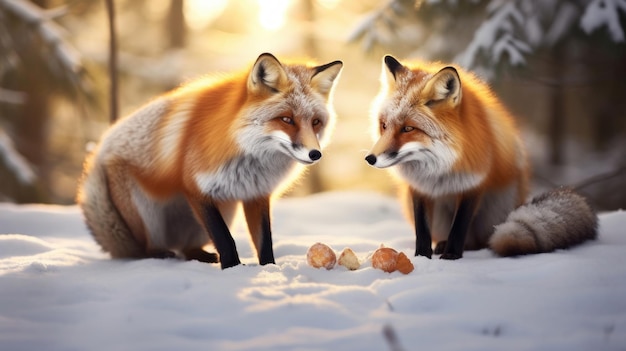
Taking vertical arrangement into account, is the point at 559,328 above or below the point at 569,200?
below

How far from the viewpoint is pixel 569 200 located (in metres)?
4.25

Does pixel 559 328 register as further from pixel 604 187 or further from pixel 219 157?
pixel 604 187

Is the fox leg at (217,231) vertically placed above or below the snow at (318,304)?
above

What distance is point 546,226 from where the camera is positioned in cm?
389

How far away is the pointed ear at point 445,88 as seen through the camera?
148 inches

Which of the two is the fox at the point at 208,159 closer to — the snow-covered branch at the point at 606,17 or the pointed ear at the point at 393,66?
the pointed ear at the point at 393,66

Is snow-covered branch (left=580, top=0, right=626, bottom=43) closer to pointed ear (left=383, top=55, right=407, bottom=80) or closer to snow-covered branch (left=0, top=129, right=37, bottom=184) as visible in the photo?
pointed ear (left=383, top=55, right=407, bottom=80)

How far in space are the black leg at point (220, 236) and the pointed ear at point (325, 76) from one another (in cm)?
111

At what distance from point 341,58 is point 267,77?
8265mm

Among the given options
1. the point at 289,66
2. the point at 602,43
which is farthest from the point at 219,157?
the point at 602,43

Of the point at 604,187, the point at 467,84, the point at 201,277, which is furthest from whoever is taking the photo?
the point at 604,187

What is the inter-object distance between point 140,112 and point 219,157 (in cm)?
113

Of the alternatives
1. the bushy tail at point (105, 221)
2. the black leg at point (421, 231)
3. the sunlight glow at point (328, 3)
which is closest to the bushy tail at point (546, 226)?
the black leg at point (421, 231)

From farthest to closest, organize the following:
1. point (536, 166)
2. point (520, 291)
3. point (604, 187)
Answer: point (536, 166), point (604, 187), point (520, 291)
